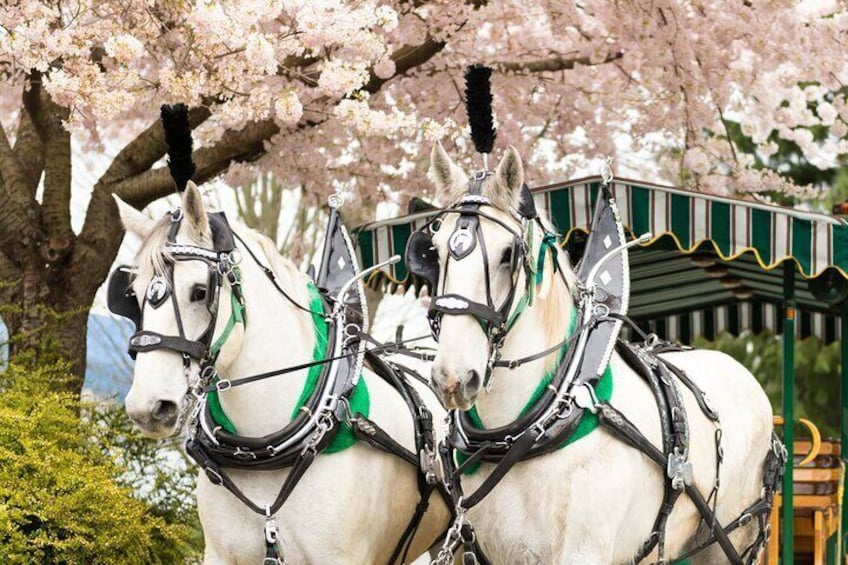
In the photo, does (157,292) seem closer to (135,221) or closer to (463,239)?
(135,221)

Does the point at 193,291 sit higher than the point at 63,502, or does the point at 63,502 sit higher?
the point at 193,291

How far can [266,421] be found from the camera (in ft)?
16.6

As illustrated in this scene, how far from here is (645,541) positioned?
5.09 meters

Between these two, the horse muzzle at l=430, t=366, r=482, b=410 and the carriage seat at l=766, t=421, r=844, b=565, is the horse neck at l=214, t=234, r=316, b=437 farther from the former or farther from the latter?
the carriage seat at l=766, t=421, r=844, b=565

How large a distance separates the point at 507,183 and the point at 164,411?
4.67 feet

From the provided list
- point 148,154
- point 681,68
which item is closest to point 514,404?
point 148,154

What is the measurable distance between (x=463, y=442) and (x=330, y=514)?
56cm

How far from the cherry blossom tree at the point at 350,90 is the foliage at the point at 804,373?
9362mm

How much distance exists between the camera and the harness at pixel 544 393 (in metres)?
4.60

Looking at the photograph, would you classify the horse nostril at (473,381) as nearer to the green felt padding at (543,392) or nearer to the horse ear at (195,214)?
the green felt padding at (543,392)

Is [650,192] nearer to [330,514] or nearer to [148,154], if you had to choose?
[330,514]

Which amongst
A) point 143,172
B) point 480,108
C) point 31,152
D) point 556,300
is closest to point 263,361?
point 556,300

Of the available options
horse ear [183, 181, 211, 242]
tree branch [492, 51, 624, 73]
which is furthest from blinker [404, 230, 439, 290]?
tree branch [492, 51, 624, 73]

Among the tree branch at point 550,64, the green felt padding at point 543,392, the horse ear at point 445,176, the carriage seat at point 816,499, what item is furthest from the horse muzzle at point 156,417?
the tree branch at point 550,64
